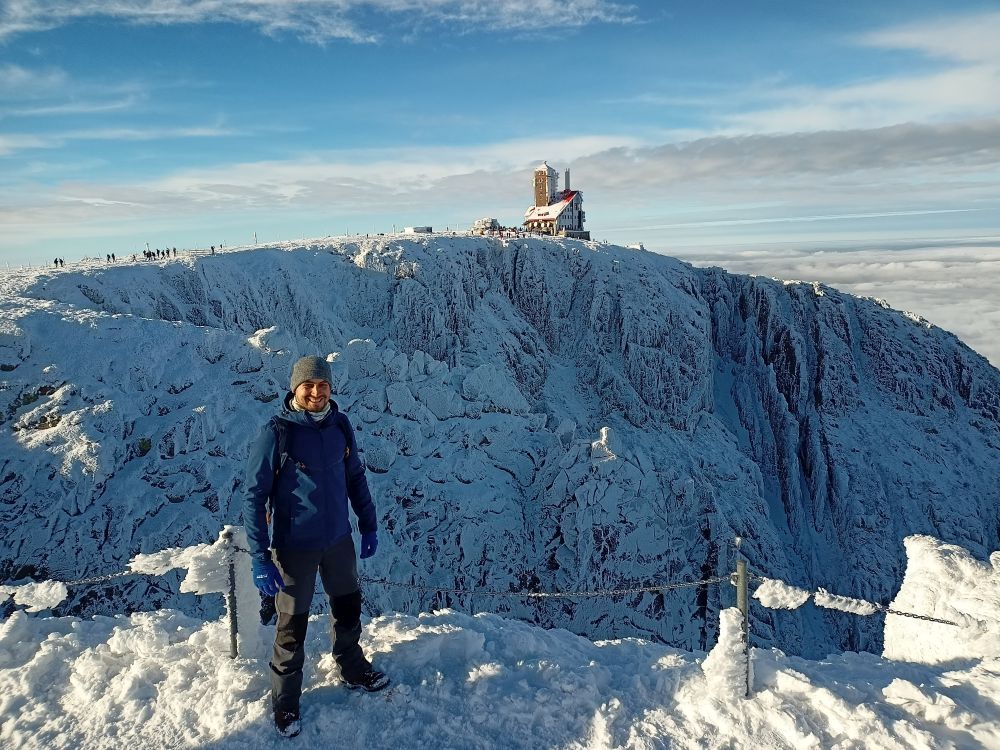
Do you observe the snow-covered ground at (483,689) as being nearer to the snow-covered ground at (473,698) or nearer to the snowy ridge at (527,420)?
the snow-covered ground at (473,698)

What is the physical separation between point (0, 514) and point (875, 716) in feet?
58.8

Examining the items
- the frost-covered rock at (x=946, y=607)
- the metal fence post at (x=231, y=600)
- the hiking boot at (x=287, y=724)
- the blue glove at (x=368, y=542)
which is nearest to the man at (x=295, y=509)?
the hiking boot at (x=287, y=724)

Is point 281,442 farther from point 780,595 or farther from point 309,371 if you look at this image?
point 780,595

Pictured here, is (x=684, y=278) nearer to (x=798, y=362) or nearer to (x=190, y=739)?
(x=798, y=362)

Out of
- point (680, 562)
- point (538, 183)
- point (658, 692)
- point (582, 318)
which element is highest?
point (538, 183)

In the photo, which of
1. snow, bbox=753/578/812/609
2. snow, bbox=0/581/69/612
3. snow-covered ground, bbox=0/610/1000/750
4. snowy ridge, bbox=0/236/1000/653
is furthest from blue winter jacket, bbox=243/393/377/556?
snowy ridge, bbox=0/236/1000/653

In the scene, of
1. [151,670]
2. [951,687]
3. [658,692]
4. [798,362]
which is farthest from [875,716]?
[798,362]

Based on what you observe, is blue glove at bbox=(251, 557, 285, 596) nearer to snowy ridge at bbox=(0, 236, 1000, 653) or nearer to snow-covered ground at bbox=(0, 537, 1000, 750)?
snow-covered ground at bbox=(0, 537, 1000, 750)

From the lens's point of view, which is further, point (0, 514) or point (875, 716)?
point (0, 514)

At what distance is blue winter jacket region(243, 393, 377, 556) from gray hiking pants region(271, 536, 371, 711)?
0.17 meters

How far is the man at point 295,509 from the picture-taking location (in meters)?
4.48

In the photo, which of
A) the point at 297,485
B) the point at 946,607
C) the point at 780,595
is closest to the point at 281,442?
the point at 297,485

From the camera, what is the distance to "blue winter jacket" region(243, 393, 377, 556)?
176 inches

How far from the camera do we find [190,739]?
445cm
